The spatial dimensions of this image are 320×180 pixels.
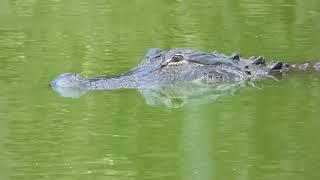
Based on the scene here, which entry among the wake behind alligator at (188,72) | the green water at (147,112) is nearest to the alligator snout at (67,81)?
the wake behind alligator at (188,72)

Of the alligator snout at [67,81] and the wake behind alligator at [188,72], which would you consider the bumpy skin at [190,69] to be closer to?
the wake behind alligator at [188,72]

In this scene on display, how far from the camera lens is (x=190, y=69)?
10984mm

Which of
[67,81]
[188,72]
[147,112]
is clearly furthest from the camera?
[188,72]

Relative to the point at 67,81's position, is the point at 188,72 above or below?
below

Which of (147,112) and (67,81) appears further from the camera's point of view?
(67,81)

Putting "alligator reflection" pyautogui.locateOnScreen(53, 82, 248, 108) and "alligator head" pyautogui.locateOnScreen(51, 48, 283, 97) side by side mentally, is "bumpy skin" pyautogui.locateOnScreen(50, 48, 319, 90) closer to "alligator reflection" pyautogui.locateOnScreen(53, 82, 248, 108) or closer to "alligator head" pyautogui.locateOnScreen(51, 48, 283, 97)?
"alligator head" pyautogui.locateOnScreen(51, 48, 283, 97)

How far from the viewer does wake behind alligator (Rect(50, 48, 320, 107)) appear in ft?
Answer: 34.7

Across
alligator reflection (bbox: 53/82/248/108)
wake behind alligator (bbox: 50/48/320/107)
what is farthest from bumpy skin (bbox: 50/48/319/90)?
alligator reflection (bbox: 53/82/248/108)

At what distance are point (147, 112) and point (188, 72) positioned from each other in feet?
5.98

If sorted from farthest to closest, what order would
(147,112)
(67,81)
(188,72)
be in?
(188,72) → (67,81) → (147,112)

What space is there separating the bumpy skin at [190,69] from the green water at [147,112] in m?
0.41

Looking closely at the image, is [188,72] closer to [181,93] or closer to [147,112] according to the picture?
[181,93]

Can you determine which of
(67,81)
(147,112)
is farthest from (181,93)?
(67,81)

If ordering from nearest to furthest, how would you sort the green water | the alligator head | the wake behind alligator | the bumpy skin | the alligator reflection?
1. the green water
2. the alligator reflection
3. the wake behind alligator
4. the alligator head
5. the bumpy skin
